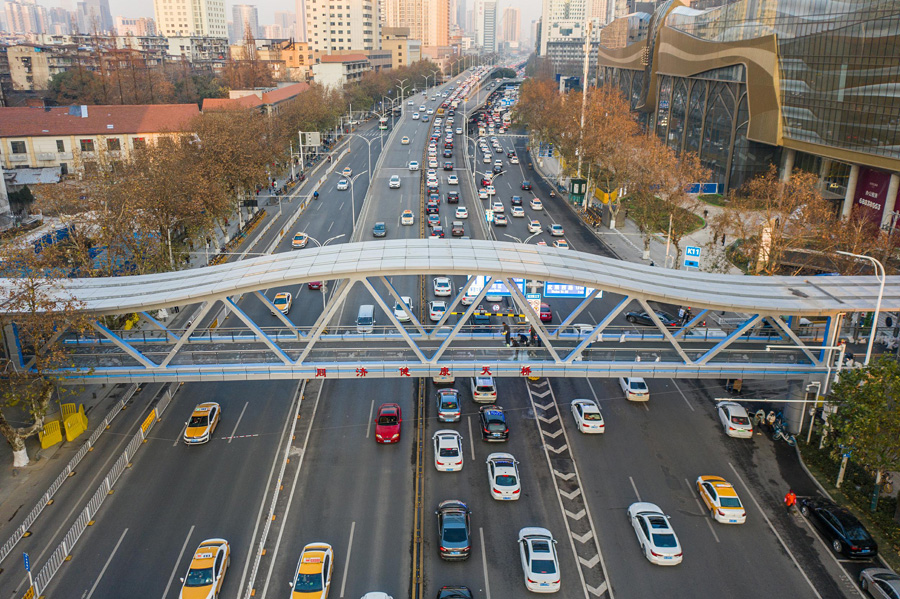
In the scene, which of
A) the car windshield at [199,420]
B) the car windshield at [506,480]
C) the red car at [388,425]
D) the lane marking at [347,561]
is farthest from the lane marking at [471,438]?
the car windshield at [199,420]

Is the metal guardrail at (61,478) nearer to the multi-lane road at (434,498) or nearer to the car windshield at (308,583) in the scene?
the multi-lane road at (434,498)

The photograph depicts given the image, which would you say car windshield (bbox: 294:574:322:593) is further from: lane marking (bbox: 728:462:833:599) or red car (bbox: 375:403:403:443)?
lane marking (bbox: 728:462:833:599)

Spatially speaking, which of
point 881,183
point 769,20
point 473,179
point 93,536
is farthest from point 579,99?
point 93,536

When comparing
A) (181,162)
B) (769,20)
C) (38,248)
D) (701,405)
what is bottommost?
(701,405)

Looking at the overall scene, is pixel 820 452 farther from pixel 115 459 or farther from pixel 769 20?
pixel 769 20

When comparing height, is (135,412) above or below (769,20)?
below

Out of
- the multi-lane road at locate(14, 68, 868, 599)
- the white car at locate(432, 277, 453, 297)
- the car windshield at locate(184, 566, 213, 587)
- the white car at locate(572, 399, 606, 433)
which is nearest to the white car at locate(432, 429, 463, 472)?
the multi-lane road at locate(14, 68, 868, 599)
